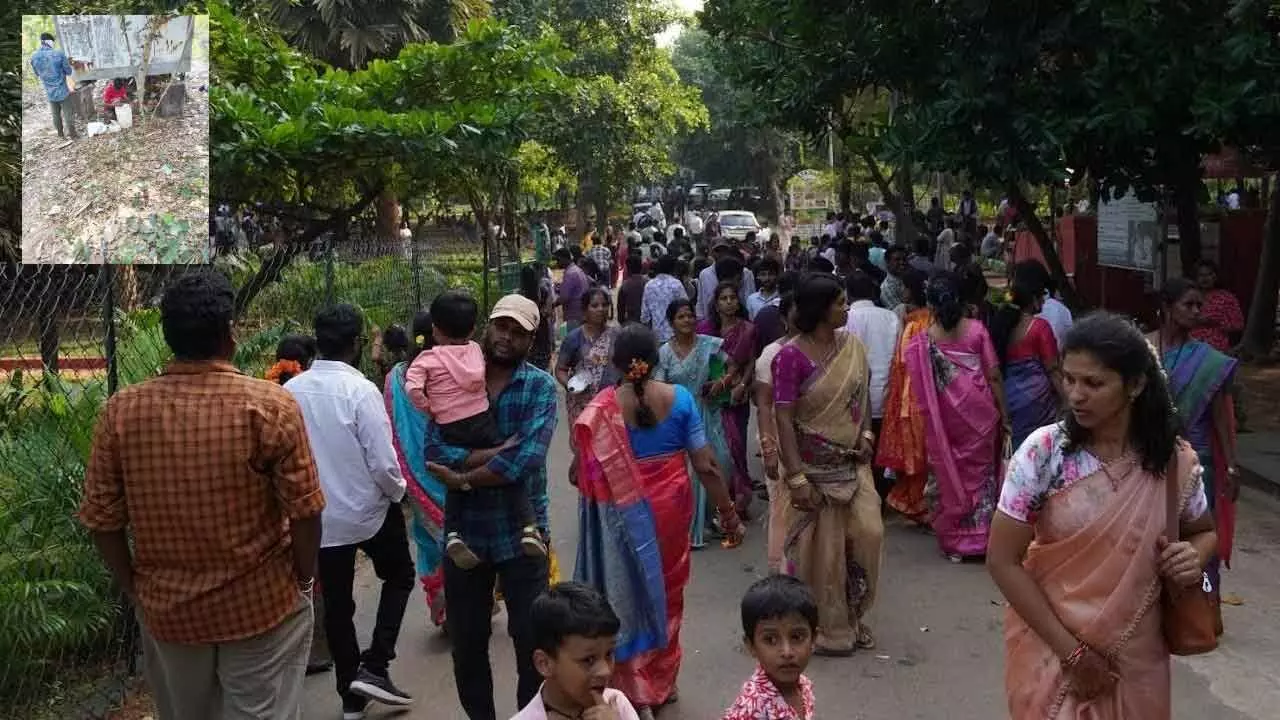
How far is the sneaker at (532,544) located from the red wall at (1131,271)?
12.6 m

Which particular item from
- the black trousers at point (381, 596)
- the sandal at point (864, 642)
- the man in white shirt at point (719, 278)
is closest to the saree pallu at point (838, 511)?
the sandal at point (864, 642)

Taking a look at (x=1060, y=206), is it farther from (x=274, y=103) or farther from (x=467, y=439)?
(x=467, y=439)

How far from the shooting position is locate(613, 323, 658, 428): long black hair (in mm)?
5203

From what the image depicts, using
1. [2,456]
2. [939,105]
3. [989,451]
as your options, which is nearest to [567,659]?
[2,456]

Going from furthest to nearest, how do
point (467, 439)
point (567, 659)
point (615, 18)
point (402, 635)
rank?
1. point (615, 18)
2. point (402, 635)
3. point (467, 439)
4. point (567, 659)

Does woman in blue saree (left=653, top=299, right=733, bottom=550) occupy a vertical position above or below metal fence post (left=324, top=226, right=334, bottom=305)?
below

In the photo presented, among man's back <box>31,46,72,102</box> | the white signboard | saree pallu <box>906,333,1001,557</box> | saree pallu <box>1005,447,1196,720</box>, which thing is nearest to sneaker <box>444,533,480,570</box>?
saree pallu <box>1005,447,1196,720</box>

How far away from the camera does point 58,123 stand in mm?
10273

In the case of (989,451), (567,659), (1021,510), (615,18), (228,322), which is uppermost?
(615,18)

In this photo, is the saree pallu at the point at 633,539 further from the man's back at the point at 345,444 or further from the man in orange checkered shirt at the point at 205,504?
the man in orange checkered shirt at the point at 205,504

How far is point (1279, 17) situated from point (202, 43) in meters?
8.30

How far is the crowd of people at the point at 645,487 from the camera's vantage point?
317cm

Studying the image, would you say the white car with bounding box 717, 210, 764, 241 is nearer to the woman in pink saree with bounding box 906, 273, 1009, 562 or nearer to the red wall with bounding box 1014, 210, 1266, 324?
the red wall with bounding box 1014, 210, 1266, 324

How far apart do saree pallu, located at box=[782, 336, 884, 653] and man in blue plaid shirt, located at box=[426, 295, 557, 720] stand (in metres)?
1.70
